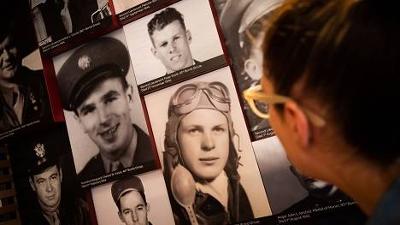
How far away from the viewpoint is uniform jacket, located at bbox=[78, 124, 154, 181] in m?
1.51

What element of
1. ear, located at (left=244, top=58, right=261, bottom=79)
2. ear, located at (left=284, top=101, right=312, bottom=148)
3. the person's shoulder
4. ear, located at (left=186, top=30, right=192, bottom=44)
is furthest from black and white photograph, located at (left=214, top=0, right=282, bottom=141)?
ear, located at (left=284, top=101, right=312, bottom=148)

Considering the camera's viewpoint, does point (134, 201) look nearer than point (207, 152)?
No

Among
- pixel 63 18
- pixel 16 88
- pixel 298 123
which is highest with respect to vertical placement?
pixel 63 18

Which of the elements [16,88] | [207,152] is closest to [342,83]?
[207,152]

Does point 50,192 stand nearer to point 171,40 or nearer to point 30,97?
point 30,97

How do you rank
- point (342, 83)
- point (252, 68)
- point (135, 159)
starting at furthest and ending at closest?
1. point (135, 159)
2. point (252, 68)
3. point (342, 83)

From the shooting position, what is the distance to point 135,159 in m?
1.55

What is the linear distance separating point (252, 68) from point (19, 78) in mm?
1199

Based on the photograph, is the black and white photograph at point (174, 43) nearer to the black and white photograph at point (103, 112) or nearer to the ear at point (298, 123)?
the black and white photograph at point (103, 112)

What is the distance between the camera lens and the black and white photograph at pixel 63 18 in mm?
1592

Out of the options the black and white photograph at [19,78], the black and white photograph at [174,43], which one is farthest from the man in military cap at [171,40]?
the black and white photograph at [19,78]

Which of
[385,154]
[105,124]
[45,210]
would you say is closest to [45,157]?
[45,210]

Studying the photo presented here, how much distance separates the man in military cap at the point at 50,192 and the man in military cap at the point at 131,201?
20 cm

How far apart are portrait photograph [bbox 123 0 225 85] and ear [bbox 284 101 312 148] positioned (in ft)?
2.24
